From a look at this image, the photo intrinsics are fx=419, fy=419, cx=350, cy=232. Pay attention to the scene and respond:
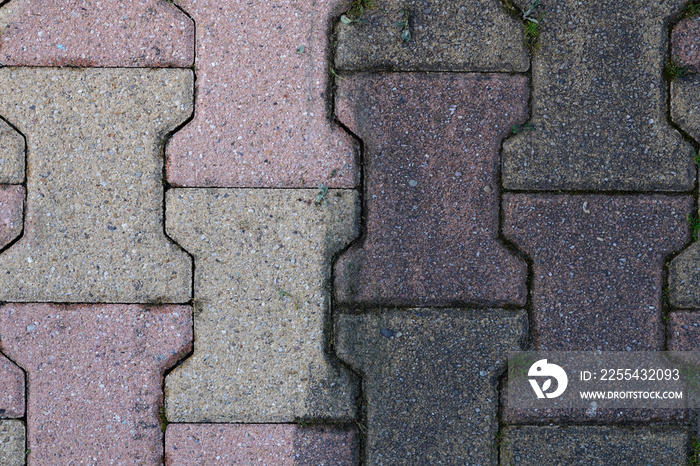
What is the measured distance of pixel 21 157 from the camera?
5.27 ft

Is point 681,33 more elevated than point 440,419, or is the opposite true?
point 681,33

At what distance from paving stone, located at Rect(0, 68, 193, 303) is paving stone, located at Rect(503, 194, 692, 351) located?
52.7 inches

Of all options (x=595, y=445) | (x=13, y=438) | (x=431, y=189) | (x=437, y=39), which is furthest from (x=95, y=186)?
(x=595, y=445)

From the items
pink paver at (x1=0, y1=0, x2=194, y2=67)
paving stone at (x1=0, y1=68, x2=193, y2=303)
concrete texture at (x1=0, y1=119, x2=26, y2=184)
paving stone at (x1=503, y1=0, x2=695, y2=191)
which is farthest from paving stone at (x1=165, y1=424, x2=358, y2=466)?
pink paver at (x1=0, y1=0, x2=194, y2=67)

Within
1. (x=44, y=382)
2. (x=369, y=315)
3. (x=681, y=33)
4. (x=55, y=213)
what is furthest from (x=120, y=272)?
(x=681, y=33)

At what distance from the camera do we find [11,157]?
63.2 inches

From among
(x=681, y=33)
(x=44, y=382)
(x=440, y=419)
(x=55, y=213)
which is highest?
(x=681, y=33)

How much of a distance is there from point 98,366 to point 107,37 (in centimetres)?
126

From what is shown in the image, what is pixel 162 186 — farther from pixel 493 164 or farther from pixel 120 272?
pixel 493 164

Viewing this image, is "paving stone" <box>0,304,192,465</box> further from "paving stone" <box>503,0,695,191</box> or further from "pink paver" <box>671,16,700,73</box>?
"pink paver" <box>671,16,700,73</box>

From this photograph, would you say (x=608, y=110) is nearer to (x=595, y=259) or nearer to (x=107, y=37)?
(x=595, y=259)

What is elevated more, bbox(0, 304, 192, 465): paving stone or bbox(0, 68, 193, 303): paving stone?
bbox(0, 68, 193, 303): paving stone

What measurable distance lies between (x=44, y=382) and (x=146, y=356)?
15.8 inches

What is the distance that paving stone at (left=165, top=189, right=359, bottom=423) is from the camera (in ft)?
5.23
